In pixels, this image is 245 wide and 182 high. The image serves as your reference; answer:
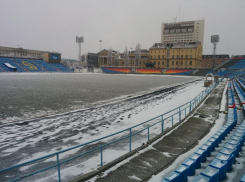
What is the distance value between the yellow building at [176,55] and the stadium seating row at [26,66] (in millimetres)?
50783

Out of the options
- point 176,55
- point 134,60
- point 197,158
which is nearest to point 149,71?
point 176,55

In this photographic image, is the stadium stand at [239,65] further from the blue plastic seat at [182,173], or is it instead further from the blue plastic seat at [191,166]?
the blue plastic seat at [182,173]

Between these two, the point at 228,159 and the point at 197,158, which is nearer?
the point at 228,159

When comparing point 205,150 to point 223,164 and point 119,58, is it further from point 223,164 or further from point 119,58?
point 119,58

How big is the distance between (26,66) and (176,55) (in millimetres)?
74927

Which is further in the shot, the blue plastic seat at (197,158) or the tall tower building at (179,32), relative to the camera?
the tall tower building at (179,32)

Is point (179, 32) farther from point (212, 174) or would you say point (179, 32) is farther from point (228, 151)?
point (212, 174)

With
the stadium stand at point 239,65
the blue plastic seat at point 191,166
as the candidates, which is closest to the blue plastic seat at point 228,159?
the blue plastic seat at point 191,166

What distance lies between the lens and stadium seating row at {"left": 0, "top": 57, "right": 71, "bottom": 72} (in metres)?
72.5

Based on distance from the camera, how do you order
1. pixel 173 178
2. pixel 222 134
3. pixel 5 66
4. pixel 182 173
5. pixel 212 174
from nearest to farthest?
pixel 173 178, pixel 212 174, pixel 182 173, pixel 222 134, pixel 5 66

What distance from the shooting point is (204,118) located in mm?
11992

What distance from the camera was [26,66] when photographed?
80312 millimetres

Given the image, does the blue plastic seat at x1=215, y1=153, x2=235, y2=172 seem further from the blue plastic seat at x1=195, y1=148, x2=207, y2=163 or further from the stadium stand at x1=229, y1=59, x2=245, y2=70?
the stadium stand at x1=229, y1=59, x2=245, y2=70

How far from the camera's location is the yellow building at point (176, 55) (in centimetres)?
9888
